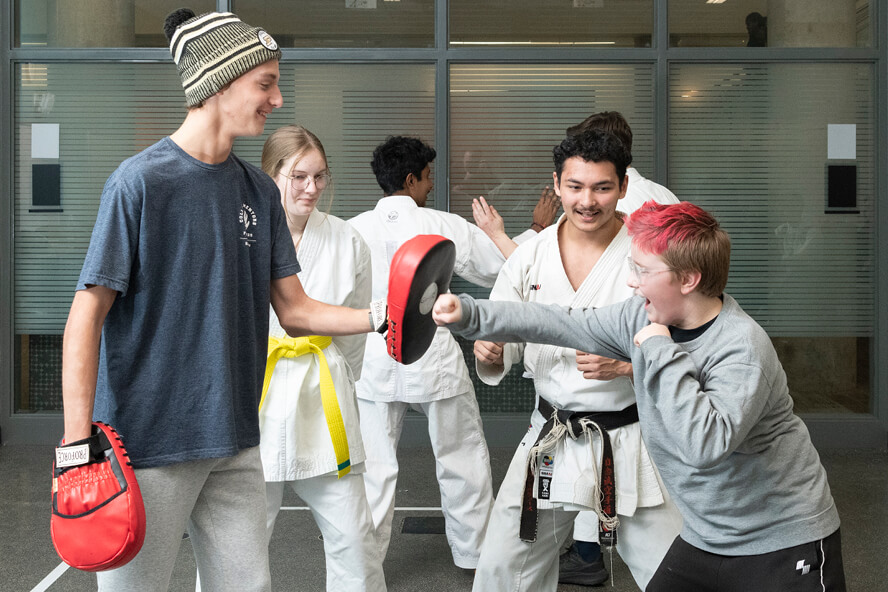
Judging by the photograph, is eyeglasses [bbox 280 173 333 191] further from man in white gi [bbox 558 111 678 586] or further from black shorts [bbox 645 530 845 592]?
black shorts [bbox 645 530 845 592]

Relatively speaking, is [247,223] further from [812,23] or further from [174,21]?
[812,23]

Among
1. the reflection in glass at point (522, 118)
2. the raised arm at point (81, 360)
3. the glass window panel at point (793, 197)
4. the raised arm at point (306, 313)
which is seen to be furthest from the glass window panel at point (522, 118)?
the raised arm at point (81, 360)

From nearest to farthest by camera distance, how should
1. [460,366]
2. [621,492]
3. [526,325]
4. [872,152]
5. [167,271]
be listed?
[167,271], [526,325], [621,492], [460,366], [872,152]

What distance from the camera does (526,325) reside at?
6.61ft

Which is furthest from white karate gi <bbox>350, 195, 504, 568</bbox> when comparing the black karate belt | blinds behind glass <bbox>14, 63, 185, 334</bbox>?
blinds behind glass <bbox>14, 63, 185, 334</bbox>

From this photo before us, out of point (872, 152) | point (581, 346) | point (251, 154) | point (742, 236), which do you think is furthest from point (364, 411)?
point (872, 152)

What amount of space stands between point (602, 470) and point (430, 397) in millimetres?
1234

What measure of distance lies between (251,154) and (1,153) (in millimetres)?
1488

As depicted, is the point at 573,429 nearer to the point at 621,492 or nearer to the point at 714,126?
the point at 621,492

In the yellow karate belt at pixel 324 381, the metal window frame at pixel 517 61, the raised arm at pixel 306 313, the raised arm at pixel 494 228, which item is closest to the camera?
the raised arm at pixel 306 313

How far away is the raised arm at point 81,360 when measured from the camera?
1.73 m

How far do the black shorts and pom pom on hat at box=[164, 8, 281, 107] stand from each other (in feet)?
4.74

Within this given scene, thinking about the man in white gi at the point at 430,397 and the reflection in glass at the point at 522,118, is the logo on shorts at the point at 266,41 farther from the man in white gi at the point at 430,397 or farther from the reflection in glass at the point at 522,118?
the reflection in glass at the point at 522,118

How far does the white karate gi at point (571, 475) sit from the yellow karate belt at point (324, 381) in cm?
45
